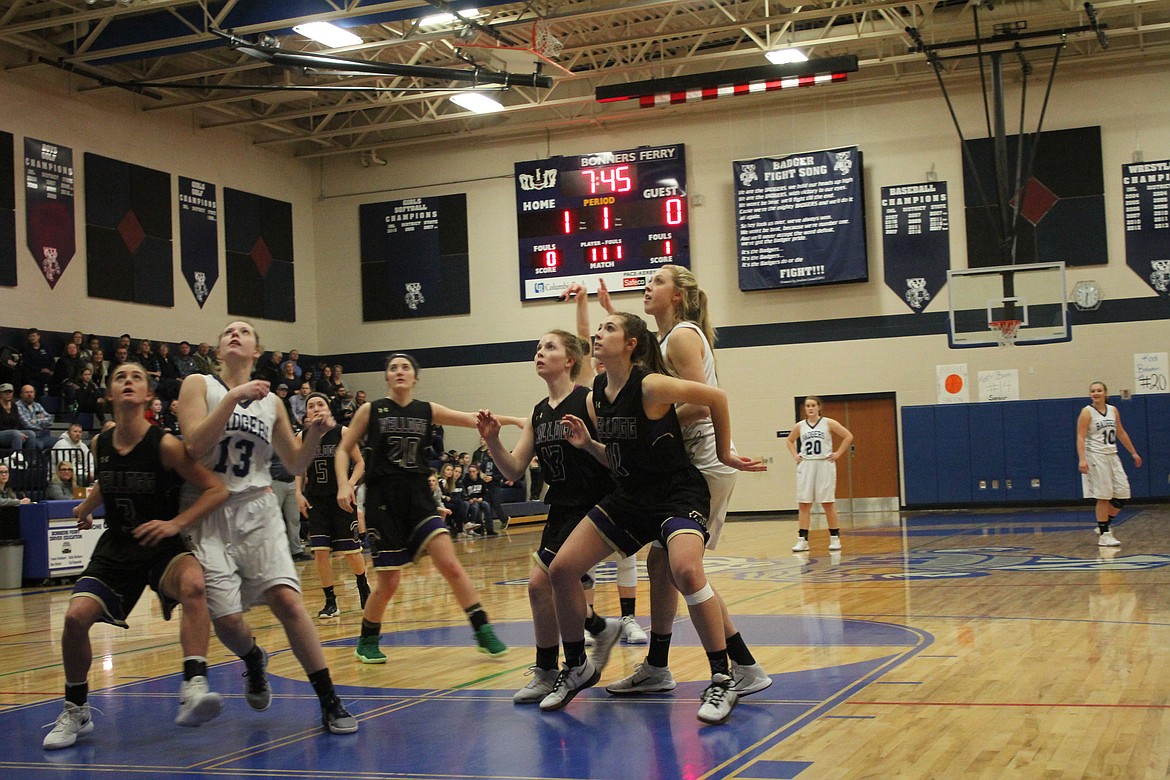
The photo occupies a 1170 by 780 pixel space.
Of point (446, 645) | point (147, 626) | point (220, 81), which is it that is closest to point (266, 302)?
point (220, 81)

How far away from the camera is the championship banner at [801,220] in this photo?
2142 cm

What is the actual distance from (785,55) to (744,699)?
53.0 feet

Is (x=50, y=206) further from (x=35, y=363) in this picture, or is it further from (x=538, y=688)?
(x=538, y=688)

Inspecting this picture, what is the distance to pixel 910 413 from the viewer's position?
21484mm

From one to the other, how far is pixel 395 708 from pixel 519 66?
1735 cm

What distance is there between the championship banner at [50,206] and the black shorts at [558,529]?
15.4 meters

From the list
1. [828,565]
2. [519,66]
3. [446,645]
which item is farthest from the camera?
[519,66]

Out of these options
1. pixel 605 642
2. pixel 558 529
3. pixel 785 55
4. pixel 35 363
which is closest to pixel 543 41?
pixel 785 55

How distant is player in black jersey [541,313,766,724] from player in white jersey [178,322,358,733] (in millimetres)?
1055

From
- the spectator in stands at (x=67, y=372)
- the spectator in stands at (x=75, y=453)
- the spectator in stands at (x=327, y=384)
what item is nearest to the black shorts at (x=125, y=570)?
the spectator in stands at (x=75, y=453)

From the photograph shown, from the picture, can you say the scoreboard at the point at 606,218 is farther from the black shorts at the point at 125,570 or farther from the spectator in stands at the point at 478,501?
the black shorts at the point at 125,570

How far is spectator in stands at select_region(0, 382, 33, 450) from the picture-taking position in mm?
14695

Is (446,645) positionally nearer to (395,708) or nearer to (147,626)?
(395,708)

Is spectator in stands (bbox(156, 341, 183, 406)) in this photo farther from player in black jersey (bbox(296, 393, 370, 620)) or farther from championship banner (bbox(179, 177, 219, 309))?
player in black jersey (bbox(296, 393, 370, 620))
